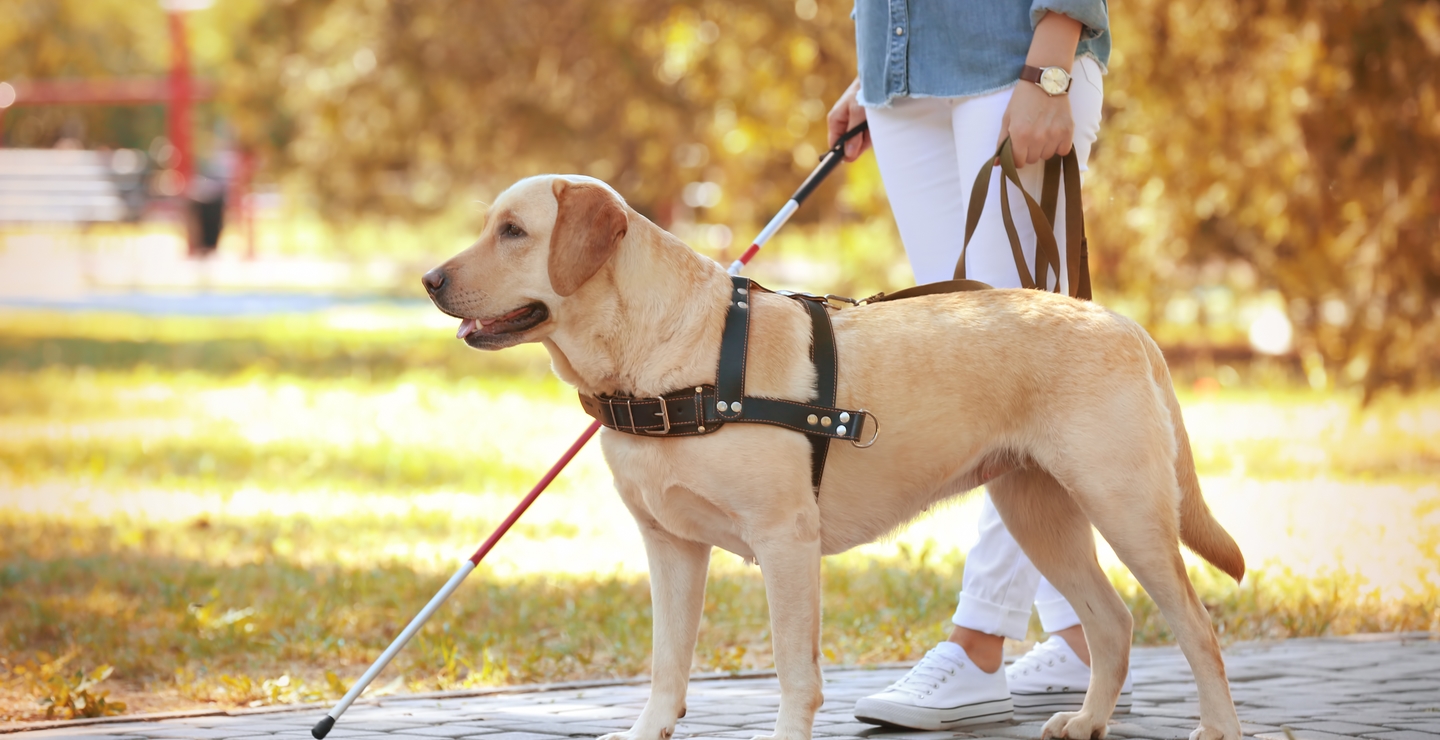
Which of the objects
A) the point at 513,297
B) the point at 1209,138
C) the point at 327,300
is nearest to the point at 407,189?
the point at 327,300

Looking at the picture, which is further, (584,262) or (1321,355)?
(1321,355)

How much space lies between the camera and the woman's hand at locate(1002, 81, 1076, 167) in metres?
3.90

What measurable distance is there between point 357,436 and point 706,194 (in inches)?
268

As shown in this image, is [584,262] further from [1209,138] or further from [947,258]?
[1209,138]

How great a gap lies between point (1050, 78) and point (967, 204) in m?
0.42

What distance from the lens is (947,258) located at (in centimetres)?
426

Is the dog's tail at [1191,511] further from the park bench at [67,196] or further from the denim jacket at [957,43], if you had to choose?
the park bench at [67,196]

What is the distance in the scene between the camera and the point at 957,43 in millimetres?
4051

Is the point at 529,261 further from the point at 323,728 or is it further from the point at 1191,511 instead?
the point at 1191,511

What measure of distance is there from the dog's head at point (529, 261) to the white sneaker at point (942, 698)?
4.64 ft

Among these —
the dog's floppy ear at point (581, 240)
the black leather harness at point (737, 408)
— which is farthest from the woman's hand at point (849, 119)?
the dog's floppy ear at point (581, 240)

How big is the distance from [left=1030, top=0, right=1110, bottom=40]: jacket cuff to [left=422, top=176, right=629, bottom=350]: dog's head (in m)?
1.33

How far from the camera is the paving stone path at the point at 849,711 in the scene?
3.90 m

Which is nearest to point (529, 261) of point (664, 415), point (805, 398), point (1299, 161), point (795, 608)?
point (664, 415)
